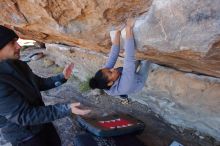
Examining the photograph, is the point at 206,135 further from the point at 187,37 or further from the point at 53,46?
the point at 53,46

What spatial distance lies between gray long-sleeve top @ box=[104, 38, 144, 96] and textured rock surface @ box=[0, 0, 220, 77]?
0.46ft

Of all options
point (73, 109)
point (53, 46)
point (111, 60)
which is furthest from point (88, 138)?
point (53, 46)

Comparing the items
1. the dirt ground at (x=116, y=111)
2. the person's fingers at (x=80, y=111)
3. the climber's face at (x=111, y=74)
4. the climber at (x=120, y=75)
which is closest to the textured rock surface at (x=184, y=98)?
the dirt ground at (x=116, y=111)

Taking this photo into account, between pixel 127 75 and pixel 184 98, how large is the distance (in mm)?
1351

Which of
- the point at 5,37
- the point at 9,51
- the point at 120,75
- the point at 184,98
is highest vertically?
the point at 5,37

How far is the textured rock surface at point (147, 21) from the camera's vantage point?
2.25 meters

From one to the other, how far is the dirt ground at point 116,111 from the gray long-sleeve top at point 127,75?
4.52 feet

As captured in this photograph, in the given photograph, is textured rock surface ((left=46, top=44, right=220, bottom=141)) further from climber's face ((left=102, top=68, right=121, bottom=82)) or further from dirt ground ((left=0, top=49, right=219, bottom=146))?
climber's face ((left=102, top=68, right=121, bottom=82))

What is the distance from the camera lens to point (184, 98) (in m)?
4.10

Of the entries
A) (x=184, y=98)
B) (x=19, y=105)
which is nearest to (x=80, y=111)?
(x=19, y=105)

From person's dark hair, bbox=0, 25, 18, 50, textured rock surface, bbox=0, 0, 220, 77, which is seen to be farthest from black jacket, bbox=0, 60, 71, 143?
textured rock surface, bbox=0, 0, 220, 77

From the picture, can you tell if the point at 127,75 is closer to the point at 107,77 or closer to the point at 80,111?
the point at 107,77

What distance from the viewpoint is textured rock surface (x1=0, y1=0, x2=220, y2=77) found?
7.38ft

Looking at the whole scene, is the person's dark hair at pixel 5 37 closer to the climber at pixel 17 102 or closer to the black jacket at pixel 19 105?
the climber at pixel 17 102
